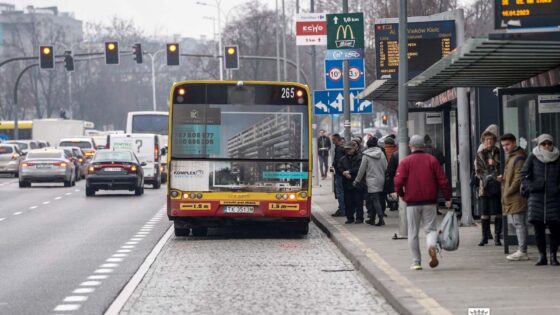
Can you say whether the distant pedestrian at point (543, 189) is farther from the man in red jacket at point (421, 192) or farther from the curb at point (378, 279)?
the curb at point (378, 279)

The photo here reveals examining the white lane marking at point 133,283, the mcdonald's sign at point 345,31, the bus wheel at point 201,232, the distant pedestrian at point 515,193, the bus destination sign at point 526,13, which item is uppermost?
the mcdonald's sign at point 345,31

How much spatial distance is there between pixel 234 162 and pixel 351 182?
350cm

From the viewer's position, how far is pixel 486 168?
62.6 feet

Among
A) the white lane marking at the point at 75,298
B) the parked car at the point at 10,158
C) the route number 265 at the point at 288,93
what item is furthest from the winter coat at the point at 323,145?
the white lane marking at the point at 75,298

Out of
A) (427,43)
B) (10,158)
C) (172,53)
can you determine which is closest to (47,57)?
(172,53)

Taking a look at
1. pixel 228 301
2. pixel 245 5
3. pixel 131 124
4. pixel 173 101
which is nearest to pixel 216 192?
pixel 173 101

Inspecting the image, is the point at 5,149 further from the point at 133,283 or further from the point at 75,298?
the point at 75,298

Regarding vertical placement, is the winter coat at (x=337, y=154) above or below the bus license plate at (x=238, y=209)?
above

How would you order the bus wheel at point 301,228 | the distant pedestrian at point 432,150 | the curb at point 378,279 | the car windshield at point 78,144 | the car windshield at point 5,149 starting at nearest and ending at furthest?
1. the curb at point 378,279
2. the bus wheel at point 301,228
3. the distant pedestrian at point 432,150
4. the car windshield at point 5,149
5. the car windshield at point 78,144

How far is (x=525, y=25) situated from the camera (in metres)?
16.6

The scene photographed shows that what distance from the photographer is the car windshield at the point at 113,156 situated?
44.3 m

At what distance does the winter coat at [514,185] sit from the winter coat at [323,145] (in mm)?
34077

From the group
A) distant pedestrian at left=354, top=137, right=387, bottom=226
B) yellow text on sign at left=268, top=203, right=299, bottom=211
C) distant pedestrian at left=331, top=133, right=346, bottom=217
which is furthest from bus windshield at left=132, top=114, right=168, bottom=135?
yellow text on sign at left=268, top=203, right=299, bottom=211

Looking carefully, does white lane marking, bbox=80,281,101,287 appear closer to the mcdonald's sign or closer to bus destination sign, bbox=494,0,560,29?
bus destination sign, bbox=494,0,560,29
